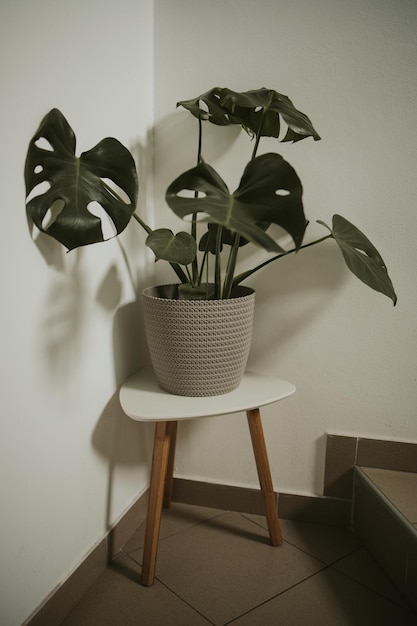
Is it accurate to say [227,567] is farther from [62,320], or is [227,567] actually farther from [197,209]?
[197,209]

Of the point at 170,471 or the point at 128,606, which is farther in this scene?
the point at 170,471

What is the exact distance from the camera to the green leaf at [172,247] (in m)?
0.92

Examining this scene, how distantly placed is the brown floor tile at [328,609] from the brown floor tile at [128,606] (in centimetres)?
13

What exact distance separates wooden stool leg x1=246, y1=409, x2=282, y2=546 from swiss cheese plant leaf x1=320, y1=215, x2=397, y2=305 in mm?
429

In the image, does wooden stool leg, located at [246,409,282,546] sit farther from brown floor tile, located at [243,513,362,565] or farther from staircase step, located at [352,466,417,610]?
staircase step, located at [352,466,417,610]

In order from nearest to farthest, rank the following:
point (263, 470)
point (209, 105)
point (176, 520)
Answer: point (209, 105), point (263, 470), point (176, 520)

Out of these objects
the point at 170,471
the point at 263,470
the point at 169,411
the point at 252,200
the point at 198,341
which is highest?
the point at 252,200

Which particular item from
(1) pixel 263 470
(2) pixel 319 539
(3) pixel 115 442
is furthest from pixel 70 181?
(2) pixel 319 539

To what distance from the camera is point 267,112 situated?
3.41ft

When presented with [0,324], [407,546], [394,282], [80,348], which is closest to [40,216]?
[0,324]

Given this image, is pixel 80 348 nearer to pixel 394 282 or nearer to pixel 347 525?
pixel 394 282

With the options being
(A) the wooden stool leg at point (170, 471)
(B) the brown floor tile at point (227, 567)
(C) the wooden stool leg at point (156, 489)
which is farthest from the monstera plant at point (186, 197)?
(B) the brown floor tile at point (227, 567)

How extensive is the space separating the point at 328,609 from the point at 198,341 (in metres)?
0.66

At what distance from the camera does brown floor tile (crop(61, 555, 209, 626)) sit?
39.4 inches
